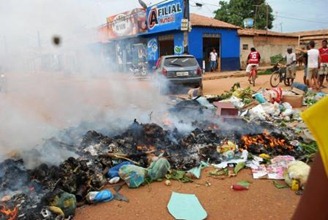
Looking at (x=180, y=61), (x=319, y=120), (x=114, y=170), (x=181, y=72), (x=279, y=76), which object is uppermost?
(x=319, y=120)

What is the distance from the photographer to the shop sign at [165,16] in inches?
756

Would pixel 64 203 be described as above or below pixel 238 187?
above

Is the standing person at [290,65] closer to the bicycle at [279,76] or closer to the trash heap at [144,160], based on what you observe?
the bicycle at [279,76]

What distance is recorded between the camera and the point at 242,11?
35125mm

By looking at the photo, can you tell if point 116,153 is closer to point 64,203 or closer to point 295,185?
point 64,203

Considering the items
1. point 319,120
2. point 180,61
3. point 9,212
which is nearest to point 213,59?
point 180,61

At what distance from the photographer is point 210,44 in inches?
952

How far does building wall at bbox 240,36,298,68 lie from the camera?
954 inches

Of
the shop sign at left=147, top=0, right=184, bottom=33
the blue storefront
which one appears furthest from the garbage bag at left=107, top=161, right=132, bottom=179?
the shop sign at left=147, top=0, right=184, bottom=33

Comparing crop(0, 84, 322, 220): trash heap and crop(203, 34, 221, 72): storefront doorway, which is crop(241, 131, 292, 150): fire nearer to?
crop(0, 84, 322, 220): trash heap

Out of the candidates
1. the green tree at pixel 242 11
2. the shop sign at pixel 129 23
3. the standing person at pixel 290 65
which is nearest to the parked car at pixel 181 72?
the standing person at pixel 290 65

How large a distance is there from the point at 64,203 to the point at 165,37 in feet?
63.4

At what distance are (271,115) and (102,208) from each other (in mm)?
5282

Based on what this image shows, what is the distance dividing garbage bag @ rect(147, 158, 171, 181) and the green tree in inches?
1282
